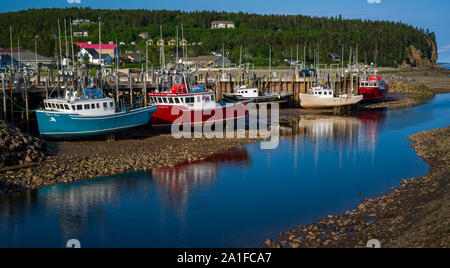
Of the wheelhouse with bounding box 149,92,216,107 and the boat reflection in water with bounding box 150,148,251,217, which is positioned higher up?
the wheelhouse with bounding box 149,92,216,107

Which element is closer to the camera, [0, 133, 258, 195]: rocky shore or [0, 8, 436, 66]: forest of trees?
[0, 133, 258, 195]: rocky shore

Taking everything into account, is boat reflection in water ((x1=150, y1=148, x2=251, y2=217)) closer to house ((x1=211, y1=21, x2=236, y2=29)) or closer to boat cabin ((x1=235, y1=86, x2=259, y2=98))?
boat cabin ((x1=235, y1=86, x2=259, y2=98))

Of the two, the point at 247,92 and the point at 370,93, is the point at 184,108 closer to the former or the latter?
the point at 247,92

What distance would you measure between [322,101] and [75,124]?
27815 mm

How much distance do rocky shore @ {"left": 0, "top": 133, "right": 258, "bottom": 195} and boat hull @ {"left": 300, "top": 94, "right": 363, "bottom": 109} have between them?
17.9 m

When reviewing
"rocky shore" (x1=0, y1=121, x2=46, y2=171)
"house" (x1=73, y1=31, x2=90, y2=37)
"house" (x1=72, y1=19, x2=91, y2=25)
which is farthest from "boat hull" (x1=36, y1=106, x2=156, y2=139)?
"house" (x1=72, y1=19, x2=91, y2=25)

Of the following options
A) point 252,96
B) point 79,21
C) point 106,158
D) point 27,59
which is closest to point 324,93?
point 252,96

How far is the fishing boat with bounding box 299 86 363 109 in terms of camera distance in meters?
49.8

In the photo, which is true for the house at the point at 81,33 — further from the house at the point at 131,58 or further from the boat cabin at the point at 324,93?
the boat cabin at the point at 324,93

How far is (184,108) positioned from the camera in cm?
3512
